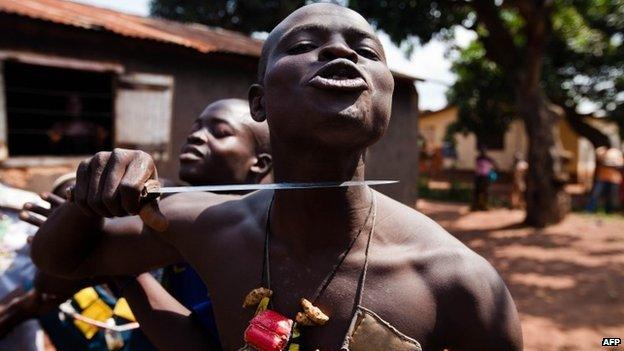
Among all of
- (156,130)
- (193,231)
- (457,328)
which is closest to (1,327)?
(193,231)

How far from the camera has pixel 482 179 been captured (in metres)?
13.2

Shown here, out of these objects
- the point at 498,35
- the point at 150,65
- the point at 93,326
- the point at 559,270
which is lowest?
the point at 559,270

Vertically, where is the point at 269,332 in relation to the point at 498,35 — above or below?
below

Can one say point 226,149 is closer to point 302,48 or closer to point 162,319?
point 162,319

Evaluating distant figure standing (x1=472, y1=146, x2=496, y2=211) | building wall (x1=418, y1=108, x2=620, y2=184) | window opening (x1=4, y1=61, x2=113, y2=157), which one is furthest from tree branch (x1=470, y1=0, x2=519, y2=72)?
building wall (x1=418, y1=108, x2=620, y2=184)

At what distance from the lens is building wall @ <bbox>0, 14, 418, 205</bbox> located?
19.3ft

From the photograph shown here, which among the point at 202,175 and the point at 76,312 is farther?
the point at 202,175

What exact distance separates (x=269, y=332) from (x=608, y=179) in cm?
1408

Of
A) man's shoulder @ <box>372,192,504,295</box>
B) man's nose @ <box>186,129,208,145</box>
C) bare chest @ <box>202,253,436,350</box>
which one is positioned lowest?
bare chest @ <box>202,253,436,350</box>

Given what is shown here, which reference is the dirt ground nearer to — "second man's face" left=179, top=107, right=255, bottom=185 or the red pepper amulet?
"second man's face" left=179, top=107, right=255, bottom=185

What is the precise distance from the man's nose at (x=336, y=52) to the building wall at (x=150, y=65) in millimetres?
4296

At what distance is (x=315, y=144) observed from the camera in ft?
4.06

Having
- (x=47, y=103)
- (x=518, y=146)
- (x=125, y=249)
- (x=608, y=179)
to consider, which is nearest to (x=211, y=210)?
(x=125, y=249)

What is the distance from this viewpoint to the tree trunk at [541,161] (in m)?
11.0
